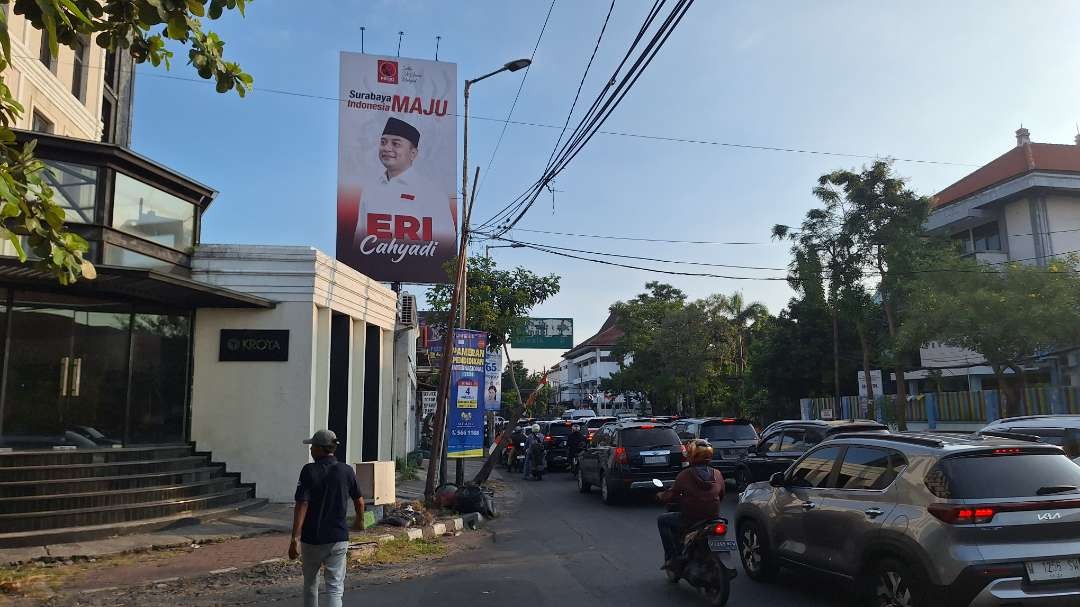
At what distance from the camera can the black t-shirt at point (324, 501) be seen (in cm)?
581

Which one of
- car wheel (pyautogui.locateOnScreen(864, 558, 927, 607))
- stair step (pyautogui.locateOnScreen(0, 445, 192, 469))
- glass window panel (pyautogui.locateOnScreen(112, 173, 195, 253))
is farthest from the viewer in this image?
glass window panel (pyautogui.locateOnScreen(112, 173, 195, 253))

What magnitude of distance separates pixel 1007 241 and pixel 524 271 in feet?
86.2

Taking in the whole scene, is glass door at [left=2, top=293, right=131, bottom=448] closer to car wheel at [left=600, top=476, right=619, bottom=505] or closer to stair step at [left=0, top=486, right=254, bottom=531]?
stair step at [left=0, top=486, right=254, bottom=531]

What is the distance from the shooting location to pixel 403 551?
1014 centimetres

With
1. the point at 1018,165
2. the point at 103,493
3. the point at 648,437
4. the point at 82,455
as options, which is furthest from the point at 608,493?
the point at 1018,165

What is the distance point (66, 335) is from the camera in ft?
40.0

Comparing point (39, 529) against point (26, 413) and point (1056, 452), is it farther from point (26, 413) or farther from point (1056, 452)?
point (1056, 452)

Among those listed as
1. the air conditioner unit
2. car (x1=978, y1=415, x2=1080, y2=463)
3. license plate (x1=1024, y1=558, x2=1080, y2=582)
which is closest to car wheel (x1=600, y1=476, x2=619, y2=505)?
car (x1=978, y1=415, x2=1080, y2=463)

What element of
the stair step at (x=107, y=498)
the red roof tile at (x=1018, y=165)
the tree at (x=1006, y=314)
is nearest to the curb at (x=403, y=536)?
the stair step at (x=107, y=498)

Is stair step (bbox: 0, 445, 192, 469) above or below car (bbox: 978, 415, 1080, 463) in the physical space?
below

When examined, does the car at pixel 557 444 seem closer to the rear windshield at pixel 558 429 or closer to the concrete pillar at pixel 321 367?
the rear windshield at pixel 558 429

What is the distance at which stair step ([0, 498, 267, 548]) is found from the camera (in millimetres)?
9688

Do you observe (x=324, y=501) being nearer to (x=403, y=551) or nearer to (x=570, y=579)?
(x=570, y=579)

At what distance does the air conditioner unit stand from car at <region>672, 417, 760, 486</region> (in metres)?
11.3
